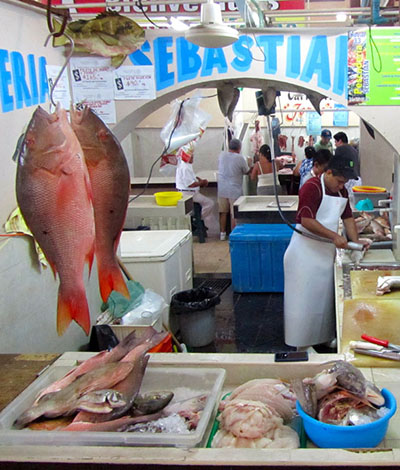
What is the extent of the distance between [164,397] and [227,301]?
5221mm

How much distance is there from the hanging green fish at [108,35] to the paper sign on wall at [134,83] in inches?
3.9

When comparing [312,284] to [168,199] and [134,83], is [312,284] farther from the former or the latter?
[168,199]

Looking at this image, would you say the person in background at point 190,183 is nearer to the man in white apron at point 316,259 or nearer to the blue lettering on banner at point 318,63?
the man in white apron at point 316,259

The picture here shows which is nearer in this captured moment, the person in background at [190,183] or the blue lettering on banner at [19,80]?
the blue lettering on banner at [19,80]

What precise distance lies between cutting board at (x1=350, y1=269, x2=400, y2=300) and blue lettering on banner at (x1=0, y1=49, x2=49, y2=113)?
268 cm

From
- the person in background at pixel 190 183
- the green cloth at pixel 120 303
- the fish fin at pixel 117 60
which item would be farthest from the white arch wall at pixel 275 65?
the person in background at pixel 190 183

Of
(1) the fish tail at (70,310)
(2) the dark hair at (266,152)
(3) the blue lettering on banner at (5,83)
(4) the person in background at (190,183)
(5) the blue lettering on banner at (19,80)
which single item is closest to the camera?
(1) the fish tail at (70,310)

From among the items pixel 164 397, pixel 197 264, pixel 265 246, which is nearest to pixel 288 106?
pixel 197 264

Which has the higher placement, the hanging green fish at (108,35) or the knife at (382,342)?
the hanging green fish at (108,35)

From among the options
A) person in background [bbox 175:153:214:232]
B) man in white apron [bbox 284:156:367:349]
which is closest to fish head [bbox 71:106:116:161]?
man in white apron [bbox 284:156:367:349]

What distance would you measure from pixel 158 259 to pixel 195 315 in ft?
2.37

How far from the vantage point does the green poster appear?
163 inches

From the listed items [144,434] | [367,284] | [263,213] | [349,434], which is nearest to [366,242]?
[367,284]

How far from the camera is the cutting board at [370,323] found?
2.73 meters
